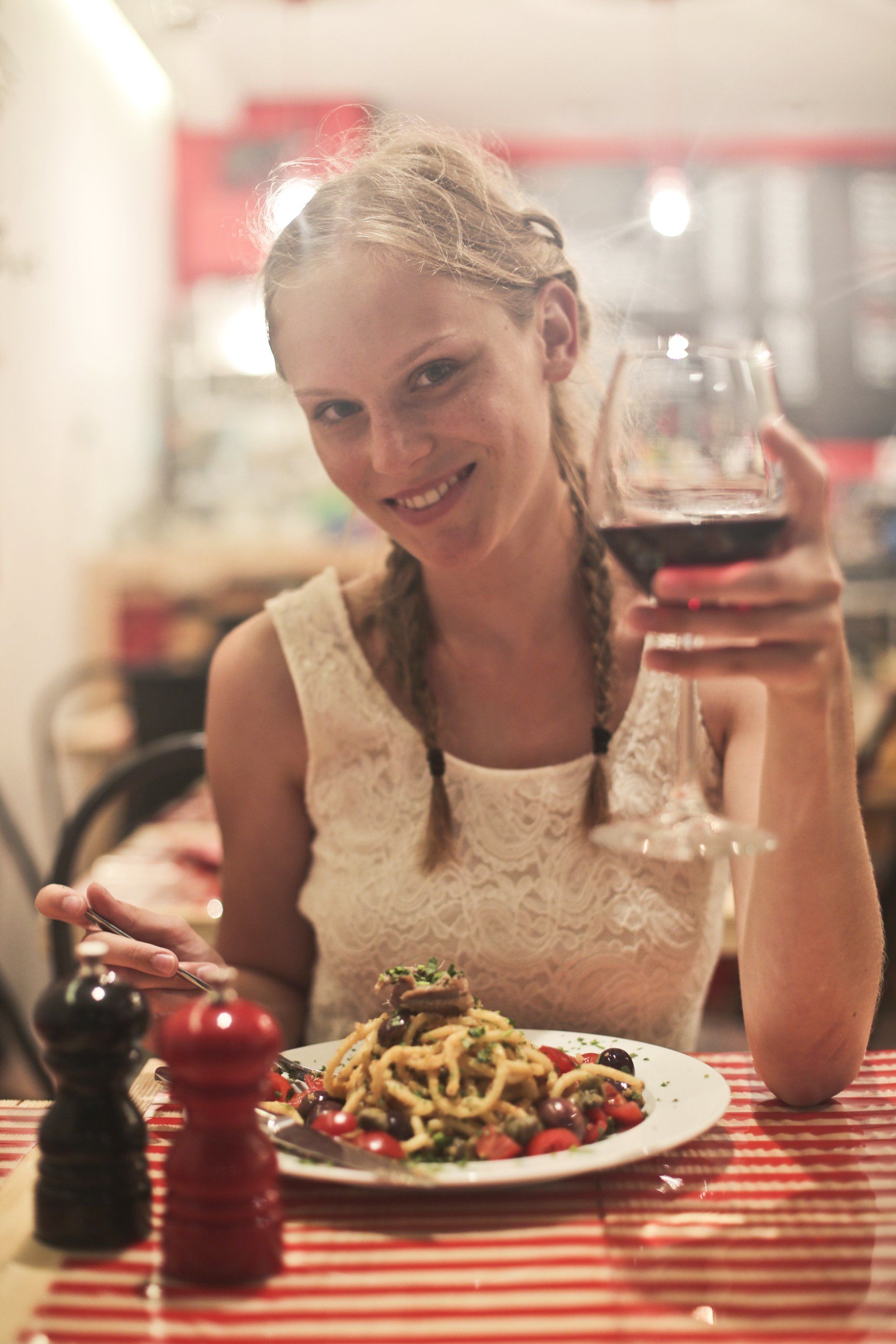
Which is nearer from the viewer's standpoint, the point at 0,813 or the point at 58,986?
the point at 58,986

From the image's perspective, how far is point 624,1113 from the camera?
30.3 inches

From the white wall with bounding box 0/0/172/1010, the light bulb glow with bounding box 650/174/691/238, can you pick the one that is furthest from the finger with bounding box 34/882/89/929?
the light bulb glow with bounding box 650/174/691/238

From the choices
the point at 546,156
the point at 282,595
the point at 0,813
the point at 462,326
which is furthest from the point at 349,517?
the point at 546,156

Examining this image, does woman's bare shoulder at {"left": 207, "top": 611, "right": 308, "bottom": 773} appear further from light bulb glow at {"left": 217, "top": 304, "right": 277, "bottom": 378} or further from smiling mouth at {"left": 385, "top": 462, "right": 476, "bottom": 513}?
light bulb glow at {"left": 217, "top": 304, "right": 277, "bottom": 378}

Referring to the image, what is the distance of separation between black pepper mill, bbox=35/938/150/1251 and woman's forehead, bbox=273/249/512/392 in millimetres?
554

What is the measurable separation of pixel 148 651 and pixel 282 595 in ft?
12.0

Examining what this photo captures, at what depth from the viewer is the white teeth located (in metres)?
1.07

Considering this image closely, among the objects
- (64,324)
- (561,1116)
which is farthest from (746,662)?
(64,324)

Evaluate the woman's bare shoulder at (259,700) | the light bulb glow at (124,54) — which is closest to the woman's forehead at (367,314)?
the woman's bare shoulder at (259,700)

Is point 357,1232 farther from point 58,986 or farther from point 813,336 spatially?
point 813,336

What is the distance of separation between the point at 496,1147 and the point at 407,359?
2.02 ft

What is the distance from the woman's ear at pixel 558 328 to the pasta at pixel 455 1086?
62 cm

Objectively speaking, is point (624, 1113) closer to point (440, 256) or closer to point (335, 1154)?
point (335, 1154)

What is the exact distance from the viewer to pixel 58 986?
65 centimetres
